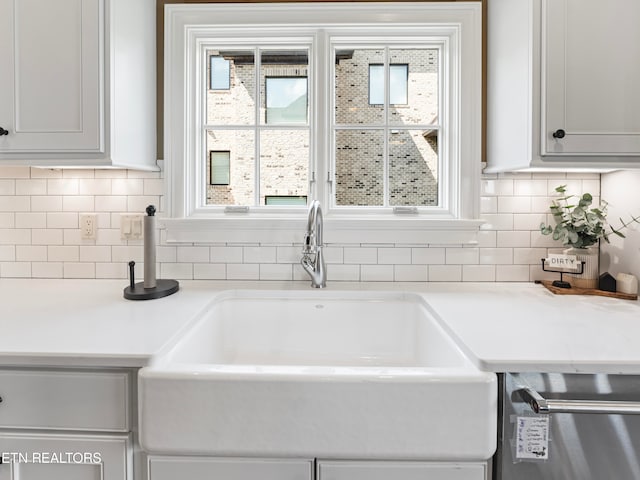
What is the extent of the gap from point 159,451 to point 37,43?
141 cm

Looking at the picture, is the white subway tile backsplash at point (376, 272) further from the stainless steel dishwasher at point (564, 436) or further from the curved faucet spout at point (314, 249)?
the stainless steel dishwasher at point (564, 436)

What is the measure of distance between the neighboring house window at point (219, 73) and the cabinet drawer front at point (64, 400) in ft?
4.47

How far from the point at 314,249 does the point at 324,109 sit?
0.65 metres

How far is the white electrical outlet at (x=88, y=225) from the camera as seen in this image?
1.68 m

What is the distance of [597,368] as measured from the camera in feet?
2.79

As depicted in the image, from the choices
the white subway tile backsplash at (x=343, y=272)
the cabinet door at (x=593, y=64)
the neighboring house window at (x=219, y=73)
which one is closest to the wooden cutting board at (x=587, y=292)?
the cabinet door at (x=593, y=64)

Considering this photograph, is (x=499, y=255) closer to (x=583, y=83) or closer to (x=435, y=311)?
(x=435, y=311)

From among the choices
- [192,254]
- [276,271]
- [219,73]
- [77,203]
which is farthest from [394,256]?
[77,203]

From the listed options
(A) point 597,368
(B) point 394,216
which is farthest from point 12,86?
(A) point 597,368

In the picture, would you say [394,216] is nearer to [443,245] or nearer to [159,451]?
[443,245]

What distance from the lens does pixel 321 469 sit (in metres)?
0.85

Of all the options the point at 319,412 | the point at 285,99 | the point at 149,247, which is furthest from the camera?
the point at 285,99

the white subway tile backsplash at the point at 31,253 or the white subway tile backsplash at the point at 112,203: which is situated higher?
the white subway tile backsplash at the point at 112,203

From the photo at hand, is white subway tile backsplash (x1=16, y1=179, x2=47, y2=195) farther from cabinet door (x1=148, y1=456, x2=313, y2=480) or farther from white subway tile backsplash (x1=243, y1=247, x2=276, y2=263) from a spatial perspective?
cabinet door (x1=148, y1=456, x2=313, y2=480)
